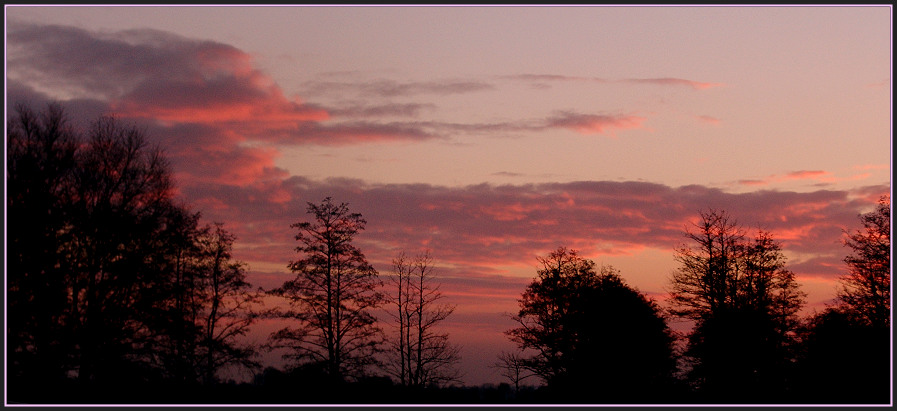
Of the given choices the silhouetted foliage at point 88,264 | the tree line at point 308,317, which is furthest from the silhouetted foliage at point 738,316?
the silhouetted foliage at point 88,264

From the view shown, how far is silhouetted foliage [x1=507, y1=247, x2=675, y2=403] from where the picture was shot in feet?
214

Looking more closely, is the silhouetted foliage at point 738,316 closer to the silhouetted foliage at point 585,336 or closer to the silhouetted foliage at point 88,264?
the silhouetted foliage at point 585,336

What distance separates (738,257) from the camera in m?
59.3

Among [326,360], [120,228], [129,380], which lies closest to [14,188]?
[120,228]

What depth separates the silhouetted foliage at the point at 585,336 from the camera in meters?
65.2

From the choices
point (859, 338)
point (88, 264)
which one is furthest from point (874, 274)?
point (88, 264)

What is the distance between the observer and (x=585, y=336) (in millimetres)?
67250

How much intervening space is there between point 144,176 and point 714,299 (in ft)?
115

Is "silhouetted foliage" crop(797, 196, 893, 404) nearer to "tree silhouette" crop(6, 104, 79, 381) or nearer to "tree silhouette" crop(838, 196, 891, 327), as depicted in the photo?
"tree silhouette" crop(838, 196, 891, 327)

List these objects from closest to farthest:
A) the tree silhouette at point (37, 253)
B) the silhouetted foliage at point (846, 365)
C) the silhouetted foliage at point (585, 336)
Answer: the tree silhouette at point (37, 253) → the silhouetted foliage at point (846, 365) → the silhouetted foliage at point (585, 336)

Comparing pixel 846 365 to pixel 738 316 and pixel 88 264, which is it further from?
pixel 88 264

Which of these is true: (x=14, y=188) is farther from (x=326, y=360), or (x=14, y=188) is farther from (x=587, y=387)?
(x=587, y=387)

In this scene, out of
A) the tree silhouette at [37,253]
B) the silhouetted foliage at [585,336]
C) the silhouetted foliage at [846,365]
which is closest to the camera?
the tree silhouette at [37,253]

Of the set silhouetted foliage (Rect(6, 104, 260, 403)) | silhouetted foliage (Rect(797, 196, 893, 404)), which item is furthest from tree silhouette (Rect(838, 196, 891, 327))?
silhouetted foliage (Rect(6, 104, 260, 403))
